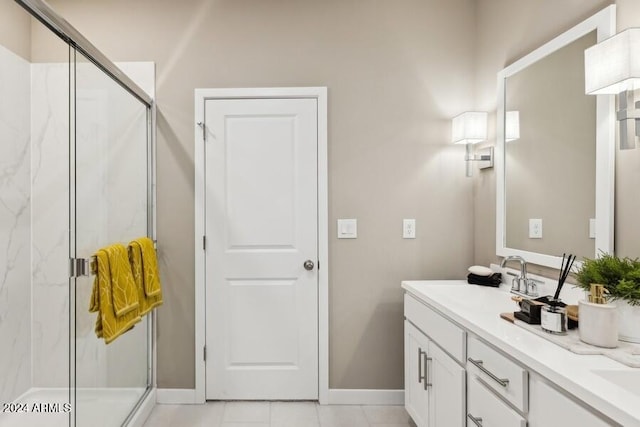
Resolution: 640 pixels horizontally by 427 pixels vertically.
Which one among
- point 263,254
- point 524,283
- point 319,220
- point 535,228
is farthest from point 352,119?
point 524,283

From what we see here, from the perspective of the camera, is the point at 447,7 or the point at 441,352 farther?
the point at 447,7

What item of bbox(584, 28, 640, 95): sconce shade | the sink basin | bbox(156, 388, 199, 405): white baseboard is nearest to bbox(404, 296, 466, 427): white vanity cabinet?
the sink basin

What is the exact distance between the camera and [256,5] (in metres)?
2.54

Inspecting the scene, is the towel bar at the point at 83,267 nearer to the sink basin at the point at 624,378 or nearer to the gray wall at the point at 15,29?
the gray wall at the point at 15,29

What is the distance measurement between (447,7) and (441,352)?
7.13 feet

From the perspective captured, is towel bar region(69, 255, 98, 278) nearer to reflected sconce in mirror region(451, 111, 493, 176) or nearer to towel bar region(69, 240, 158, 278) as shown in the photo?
towel bar region(69, 240, 158, 278)

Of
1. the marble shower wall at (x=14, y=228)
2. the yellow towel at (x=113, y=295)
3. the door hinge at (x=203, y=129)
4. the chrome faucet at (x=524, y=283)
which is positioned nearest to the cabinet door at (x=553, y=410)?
the chrome faucet at (x=524, y=283)

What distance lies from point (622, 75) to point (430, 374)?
1.49 m

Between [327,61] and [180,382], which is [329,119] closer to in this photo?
[327,61]

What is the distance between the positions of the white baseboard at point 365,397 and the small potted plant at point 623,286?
164 centimetres

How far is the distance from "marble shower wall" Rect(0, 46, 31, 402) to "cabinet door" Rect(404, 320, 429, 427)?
6.17 feet

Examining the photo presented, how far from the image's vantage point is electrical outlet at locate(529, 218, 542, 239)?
192 centimetres

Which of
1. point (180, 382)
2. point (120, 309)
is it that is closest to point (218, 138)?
point (120, 309)

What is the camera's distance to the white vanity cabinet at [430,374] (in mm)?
1630
